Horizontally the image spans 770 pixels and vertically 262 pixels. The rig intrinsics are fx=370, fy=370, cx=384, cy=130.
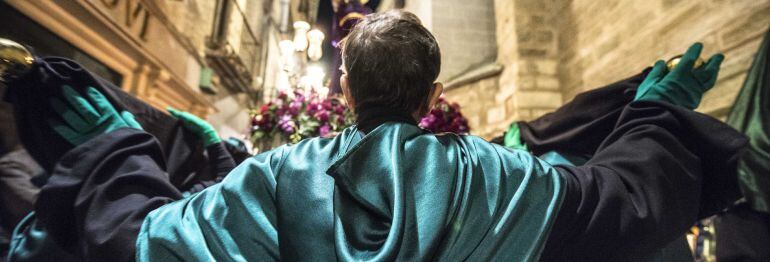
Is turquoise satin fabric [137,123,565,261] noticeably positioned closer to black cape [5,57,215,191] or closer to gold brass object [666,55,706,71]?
black cape [5,57,215,191]

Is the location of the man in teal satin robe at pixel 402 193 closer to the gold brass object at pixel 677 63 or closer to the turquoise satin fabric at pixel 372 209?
the turquoise satin fabric at pixel 372 209

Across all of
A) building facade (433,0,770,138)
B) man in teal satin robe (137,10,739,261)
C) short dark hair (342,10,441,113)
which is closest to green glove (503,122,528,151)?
man in teal satin robe (137,10,739,261)

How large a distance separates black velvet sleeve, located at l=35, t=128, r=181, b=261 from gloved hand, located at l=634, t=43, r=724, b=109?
130 centimetres

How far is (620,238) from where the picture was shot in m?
0.75

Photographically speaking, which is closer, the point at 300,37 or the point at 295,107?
the point at 295,107

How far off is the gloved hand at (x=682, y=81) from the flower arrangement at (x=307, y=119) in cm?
138

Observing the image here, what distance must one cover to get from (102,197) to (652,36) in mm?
3623

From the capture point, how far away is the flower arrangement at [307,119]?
7.67ft

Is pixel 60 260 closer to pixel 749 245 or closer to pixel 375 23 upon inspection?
pixel 375 23

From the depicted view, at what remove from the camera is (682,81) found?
40.6 inches

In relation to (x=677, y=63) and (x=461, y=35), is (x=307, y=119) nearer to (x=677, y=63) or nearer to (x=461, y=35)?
(x=677, y=63)

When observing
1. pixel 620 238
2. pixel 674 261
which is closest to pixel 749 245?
pixel 674 261

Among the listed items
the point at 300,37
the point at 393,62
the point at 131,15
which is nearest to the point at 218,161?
the point at 393,62

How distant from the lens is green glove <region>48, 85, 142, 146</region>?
3.22 feet
